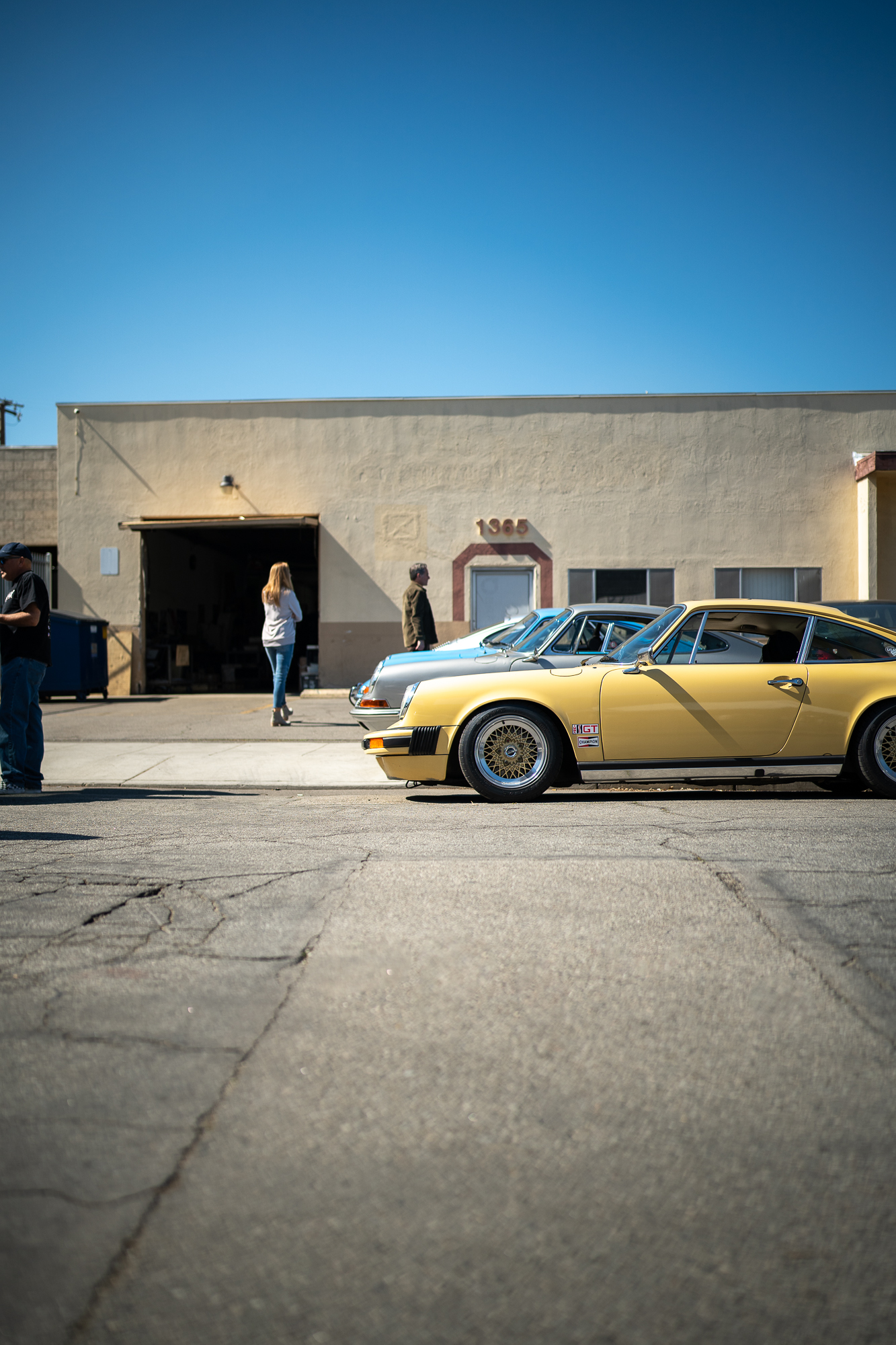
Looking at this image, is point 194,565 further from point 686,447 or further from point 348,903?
point 348,903

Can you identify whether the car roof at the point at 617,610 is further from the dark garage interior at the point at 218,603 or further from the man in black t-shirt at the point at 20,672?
the dark garage interior at the point at 218,603

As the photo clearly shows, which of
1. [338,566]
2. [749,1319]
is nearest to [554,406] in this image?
[338,566]

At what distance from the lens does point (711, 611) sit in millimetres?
7445

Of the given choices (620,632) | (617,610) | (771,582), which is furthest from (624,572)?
(620,632)

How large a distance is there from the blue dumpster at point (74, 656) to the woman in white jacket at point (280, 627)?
6445mm

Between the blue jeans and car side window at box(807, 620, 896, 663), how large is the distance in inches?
222

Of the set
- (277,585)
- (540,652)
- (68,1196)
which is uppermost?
(277,585)

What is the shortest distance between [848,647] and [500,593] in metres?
13.0

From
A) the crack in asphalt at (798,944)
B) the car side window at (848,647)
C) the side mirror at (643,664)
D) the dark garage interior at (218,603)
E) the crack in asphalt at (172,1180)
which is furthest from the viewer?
the dark garage interior at (218,603)

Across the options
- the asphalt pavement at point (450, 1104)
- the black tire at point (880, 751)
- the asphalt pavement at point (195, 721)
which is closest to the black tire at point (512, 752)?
the black tire at point (880, 751)

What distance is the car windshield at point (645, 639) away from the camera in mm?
7422

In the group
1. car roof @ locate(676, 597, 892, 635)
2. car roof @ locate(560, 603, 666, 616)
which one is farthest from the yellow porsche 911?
car roof @ locate(560, 603, 666, 616)

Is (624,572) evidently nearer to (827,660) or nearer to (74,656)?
(74,656)

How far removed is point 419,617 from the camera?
12.8 meters
